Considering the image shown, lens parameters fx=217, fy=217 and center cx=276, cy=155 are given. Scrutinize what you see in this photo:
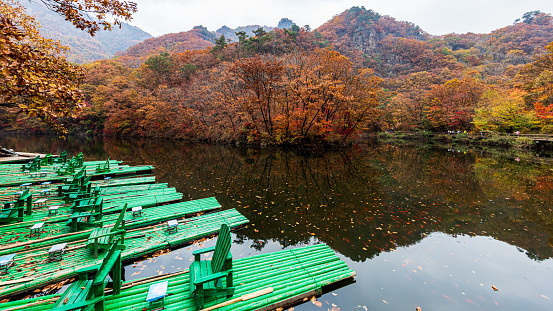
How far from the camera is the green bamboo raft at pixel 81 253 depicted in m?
3.94

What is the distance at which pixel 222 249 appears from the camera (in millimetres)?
3645

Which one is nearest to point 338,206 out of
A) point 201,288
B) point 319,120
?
point 201,288

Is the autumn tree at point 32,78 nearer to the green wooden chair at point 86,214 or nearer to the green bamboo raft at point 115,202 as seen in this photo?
the green wooden chair at point 86,214

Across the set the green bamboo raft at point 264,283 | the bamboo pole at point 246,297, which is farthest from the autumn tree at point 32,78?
the bamboo pole at point 246,297

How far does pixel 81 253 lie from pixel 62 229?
73.6 inches

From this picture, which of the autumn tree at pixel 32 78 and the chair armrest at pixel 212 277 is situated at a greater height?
the autumn tree at pixel 32 78

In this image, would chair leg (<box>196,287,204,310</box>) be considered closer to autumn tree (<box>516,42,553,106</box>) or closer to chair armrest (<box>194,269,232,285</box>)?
chair armrest (<box>194,269,232,285</box>)

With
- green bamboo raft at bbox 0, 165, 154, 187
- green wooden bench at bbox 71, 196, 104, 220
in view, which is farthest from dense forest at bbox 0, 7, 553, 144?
green wooden bench at bbox 71, 196, 104, 220

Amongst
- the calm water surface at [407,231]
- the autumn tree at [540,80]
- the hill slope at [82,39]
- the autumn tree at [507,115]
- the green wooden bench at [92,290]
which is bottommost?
the calm water surface at [407,231]

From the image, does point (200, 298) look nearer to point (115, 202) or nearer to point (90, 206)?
point (90, 206)

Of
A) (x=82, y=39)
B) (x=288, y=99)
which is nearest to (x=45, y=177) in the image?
(x=288, y=99)

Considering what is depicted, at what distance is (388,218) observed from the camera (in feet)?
25.6

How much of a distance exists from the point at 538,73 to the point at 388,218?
136ft

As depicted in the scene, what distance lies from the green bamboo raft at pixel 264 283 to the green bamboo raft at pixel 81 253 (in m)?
0.97
